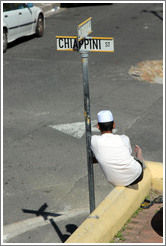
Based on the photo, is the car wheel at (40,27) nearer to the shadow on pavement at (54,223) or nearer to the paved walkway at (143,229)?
the shadow on pavement at (54,223)

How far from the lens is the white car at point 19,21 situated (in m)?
16.6

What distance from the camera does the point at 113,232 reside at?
5727 millimetres

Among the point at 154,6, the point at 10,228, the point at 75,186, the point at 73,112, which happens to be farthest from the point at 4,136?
the point at 154,6

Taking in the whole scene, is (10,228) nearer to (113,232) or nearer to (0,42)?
(113,232)

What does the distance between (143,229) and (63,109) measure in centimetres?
657

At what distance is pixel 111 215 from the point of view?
566 cm

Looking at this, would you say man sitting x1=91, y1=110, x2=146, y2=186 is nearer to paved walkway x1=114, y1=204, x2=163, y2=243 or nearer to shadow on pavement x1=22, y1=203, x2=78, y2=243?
paved walkway x1=114, y1=204, x2=163, y2=243

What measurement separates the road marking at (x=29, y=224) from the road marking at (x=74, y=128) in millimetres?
2862

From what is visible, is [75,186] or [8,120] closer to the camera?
[75,186]

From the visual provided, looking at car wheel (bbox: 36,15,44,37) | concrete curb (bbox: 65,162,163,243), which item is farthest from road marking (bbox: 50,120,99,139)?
car wheel (bbox: 36,15,44,37)

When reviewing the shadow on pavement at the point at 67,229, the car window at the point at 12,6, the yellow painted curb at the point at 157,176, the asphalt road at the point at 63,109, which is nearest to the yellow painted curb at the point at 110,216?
the yellow painted curb at the point at 157,176

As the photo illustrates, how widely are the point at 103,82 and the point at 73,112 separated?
8.77 ft

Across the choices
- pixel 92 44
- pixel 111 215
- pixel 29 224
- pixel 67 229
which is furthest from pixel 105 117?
pixel 29 224

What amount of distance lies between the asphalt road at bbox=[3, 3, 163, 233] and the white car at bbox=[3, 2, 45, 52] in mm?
505
